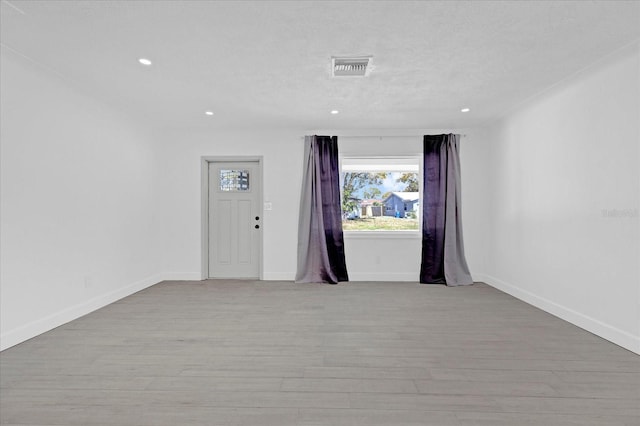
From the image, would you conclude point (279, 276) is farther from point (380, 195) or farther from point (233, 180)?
point (380, 195)

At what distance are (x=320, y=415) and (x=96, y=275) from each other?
3.29 meters

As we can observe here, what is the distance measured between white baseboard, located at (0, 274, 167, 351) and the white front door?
1273 mm

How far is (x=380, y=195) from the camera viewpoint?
5.30 m

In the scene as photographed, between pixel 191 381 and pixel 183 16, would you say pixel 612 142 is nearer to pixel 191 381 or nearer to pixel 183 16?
pixel 183 16

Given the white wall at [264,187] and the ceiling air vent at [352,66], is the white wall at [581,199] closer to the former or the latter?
the ceiling air vent at [352,66]

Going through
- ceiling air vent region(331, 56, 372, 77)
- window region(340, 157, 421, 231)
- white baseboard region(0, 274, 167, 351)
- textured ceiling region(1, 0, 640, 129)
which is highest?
textured ceiling region(1, 0, 640, 129)

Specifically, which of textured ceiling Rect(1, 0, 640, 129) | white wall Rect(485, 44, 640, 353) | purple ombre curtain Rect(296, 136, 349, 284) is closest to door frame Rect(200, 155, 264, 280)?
purple ombre curtain Rect(296, 136, 349, 284)

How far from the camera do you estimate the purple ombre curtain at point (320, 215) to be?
196 inches

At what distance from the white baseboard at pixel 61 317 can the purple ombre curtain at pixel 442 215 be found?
4344 millimetres

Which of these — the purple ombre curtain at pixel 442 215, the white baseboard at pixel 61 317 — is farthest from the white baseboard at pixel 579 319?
the white baseboard at pixel 61 317

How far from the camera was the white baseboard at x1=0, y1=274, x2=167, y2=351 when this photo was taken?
8.57 ft

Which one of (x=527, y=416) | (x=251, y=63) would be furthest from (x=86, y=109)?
(x=527, y=416)

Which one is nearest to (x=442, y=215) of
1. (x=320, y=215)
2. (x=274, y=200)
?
(x=320, y=215)

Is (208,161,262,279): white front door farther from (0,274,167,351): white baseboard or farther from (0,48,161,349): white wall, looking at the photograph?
(0,274,167,351): white baseboard
